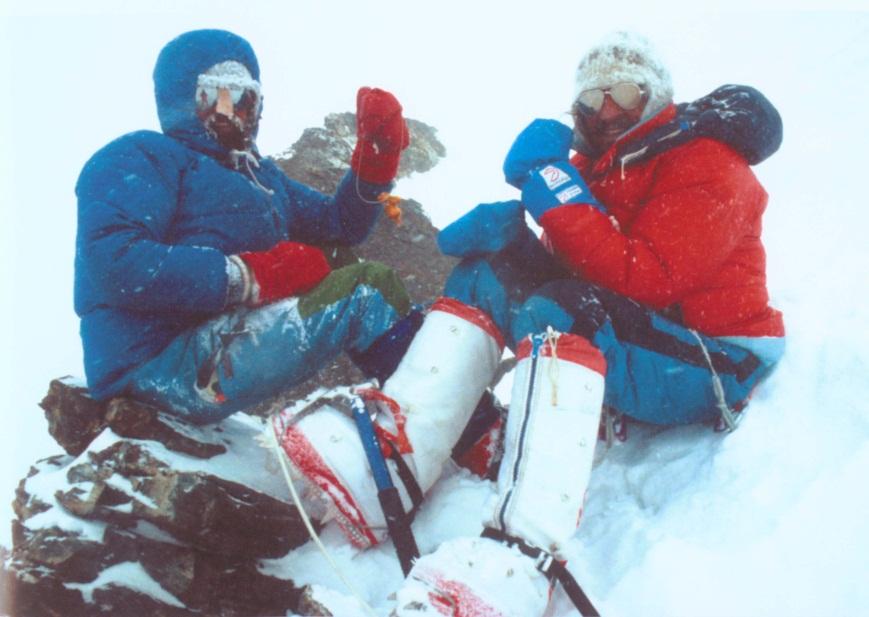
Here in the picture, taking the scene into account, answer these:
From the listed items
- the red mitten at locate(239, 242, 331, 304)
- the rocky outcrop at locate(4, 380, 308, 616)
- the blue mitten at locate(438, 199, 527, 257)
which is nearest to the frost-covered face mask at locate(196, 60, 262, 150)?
the red mitten at locate(239, 242, 331, 304)

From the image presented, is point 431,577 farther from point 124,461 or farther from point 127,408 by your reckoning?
point 127,408

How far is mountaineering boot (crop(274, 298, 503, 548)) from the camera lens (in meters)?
2.29

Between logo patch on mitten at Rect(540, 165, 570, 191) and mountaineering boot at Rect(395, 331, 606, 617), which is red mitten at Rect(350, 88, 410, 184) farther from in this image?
mountaineering boot at Rect(395, 331, 606, 617)

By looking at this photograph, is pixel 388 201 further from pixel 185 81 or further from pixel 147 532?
pixel 147 532

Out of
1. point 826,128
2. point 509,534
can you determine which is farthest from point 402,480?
point 826,128

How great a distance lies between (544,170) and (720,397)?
114 cm

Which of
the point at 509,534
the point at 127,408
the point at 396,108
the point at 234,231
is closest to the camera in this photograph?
the point at 509,534

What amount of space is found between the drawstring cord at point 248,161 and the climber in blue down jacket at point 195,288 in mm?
107

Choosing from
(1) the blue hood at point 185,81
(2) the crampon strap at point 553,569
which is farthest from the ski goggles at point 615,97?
(2) the crampon strap at point 553,569

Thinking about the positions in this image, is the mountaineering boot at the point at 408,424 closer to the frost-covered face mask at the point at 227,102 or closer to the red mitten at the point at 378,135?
the red mitten at the point at 378,135

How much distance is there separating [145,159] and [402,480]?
72.0 inches

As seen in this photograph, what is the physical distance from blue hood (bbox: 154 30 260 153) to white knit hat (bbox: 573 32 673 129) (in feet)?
6.09

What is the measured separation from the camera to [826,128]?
202 inches

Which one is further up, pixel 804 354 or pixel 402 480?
pixel 804 354
